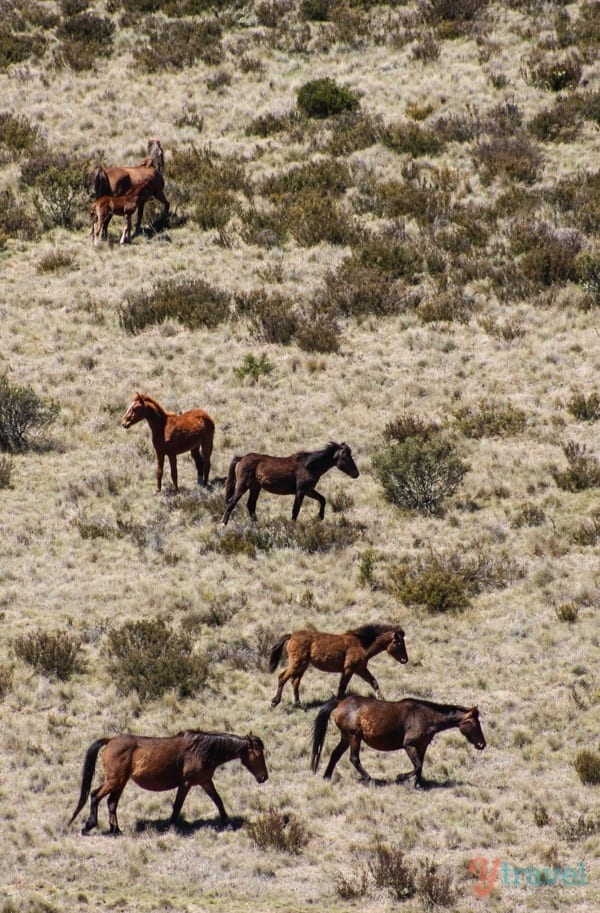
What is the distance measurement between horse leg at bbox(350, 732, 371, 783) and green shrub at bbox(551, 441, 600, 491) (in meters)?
6.72

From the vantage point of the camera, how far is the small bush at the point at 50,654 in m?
12.0

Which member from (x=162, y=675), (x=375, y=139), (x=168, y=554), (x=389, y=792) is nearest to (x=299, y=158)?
(x=375, y=139)

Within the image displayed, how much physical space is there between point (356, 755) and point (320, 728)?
1.54ft

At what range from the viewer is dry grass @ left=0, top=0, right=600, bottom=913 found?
9.76 m

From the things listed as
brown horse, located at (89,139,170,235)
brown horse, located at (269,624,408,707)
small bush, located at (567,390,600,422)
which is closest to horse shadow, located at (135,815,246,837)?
brown horse, located at (269,624,408,707)

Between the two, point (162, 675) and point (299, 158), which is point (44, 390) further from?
point (299, 158)

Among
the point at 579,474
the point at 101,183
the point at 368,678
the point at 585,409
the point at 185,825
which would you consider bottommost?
the point at 185,825

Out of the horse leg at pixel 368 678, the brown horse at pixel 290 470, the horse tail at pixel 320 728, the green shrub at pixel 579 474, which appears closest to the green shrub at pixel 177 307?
the brown horse at pixel 290 470

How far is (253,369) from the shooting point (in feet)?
62.8

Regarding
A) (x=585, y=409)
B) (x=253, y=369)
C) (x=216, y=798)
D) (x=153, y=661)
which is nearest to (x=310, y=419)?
(x=253, y=369)

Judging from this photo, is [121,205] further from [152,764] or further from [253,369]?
[152,764]

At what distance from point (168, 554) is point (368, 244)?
34.2 feet

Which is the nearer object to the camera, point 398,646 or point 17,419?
point 398,646

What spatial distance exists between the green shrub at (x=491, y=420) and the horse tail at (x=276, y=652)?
6736 millimetres
